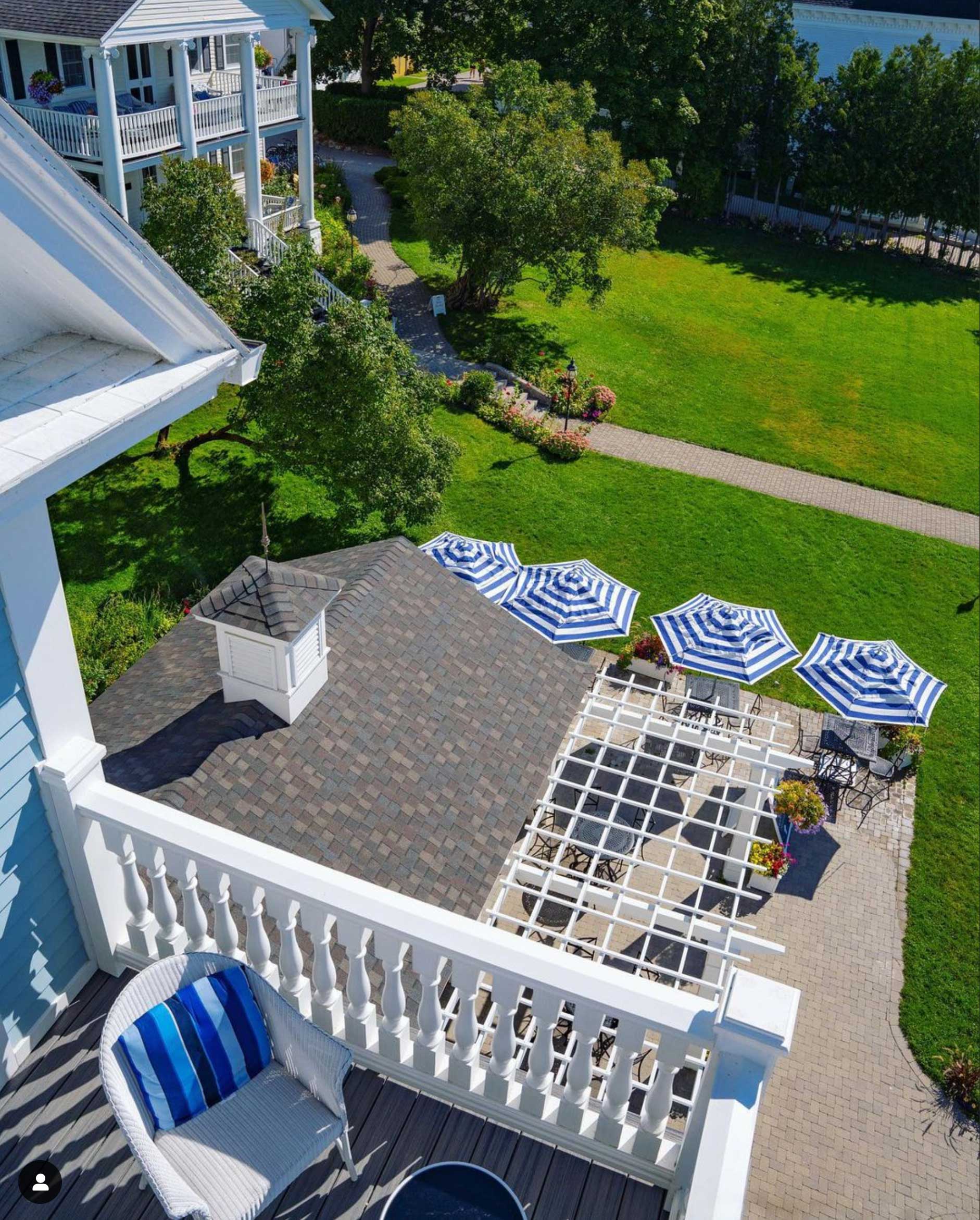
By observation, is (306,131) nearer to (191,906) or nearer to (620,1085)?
(191,906)

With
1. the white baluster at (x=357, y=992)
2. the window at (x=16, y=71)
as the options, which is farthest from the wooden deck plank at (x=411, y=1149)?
the window at (x=16, y=71)

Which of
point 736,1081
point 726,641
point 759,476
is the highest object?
point 736,1081

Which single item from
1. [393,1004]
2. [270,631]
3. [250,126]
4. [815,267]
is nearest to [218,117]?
[250,126]

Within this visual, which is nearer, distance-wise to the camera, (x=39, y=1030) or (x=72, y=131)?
(x=39, y=1030)

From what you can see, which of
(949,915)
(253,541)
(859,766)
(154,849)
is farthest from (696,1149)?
(253,541)

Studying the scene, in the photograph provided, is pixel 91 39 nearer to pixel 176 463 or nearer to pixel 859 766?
pixel 176 463

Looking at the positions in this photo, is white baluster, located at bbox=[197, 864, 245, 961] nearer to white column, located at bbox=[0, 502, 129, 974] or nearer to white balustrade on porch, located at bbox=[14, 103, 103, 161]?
white column, located at bbox=[0, 502, 129, 974]
